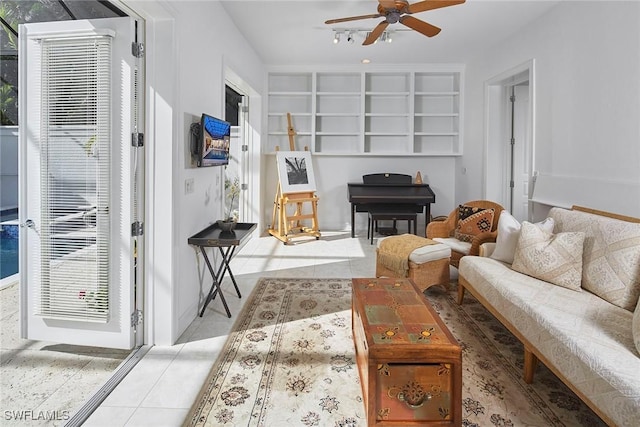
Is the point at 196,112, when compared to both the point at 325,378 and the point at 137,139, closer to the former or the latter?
the point at 137,139

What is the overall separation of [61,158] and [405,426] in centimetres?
236

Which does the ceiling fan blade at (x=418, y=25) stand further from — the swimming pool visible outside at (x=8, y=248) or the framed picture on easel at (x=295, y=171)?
the swimming pool visible outside at (x=8, y=248)

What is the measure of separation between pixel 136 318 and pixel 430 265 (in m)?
2.37

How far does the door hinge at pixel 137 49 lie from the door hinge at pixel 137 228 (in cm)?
103

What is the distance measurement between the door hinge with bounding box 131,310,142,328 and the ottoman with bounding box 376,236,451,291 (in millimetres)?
2153

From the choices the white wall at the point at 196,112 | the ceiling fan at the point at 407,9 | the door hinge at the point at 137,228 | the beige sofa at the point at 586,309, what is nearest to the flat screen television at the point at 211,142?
the white wall at the point at 196,112

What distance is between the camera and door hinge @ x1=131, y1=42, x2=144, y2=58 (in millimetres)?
2369

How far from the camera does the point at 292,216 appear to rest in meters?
6.10

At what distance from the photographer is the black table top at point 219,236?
285 cm

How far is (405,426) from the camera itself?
1684 mm

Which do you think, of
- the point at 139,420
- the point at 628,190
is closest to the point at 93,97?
the point at 139,420

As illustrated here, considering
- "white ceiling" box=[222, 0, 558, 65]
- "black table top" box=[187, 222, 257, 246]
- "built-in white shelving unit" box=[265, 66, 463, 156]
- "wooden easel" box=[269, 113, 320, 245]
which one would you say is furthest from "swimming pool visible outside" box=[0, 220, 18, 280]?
"built-in white shelving unit" box=[265, 66, 463, 156]

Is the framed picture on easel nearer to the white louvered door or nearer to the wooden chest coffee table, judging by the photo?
the white louvered door

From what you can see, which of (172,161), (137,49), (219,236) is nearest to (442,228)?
(219,236)
